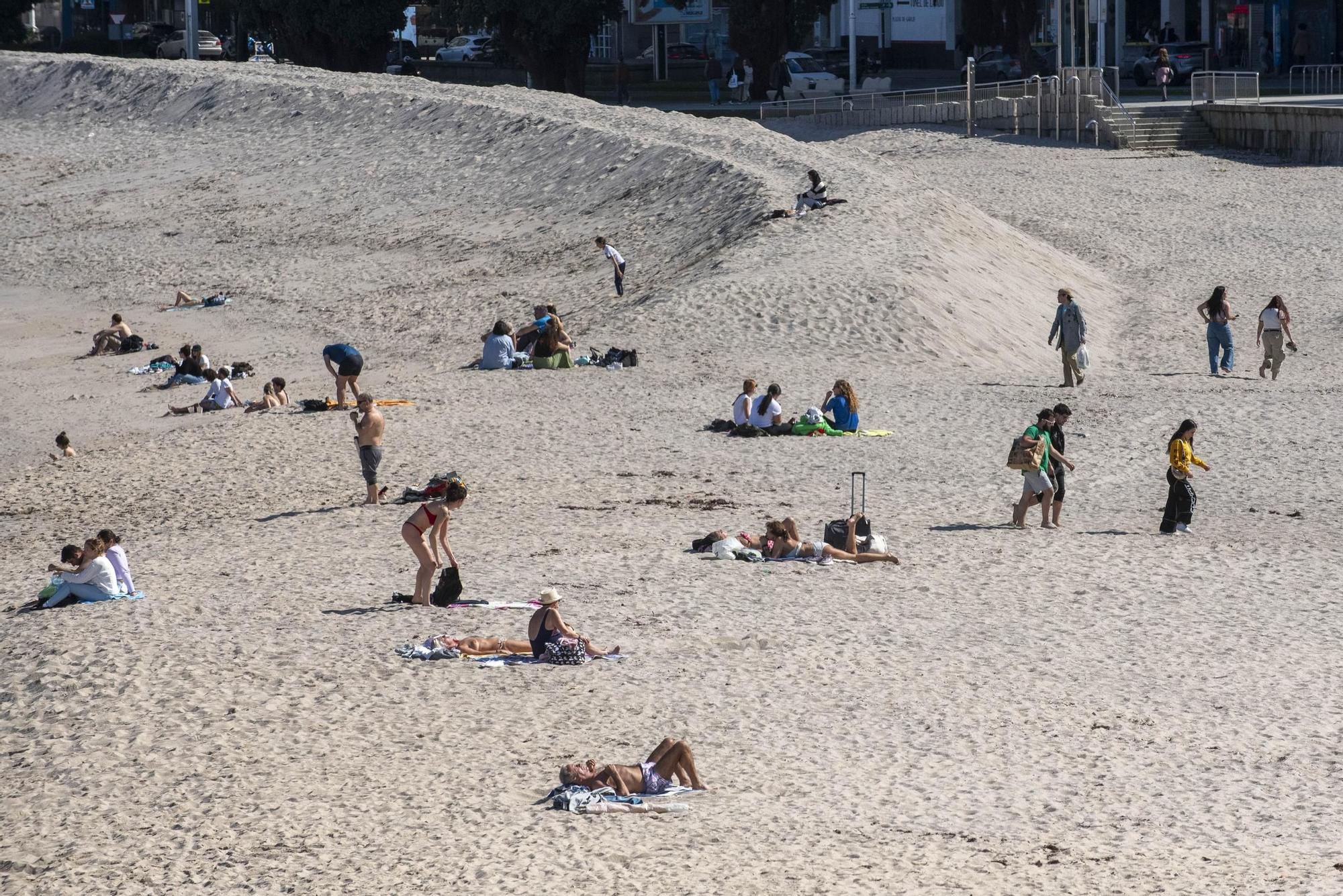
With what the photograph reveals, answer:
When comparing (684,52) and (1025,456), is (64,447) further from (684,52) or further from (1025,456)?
(684,52)

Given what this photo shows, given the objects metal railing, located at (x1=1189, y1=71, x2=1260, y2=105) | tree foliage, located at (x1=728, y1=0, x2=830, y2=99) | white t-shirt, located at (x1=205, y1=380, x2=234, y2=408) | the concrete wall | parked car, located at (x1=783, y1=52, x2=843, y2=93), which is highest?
→ tree foliage, located at (x1=728, y1=0, x2=830, y2=99)

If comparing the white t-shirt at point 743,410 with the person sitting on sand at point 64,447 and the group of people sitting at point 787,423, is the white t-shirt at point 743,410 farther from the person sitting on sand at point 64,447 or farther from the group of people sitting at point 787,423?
the person sitting on sand at point 64,447

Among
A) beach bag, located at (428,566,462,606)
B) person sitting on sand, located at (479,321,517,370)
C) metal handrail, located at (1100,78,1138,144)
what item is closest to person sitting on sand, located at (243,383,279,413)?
person sitting on sand, located at (479,321,517,370)

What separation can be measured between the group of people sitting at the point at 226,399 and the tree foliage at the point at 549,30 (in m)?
29.1

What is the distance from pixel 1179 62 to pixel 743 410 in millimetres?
36307

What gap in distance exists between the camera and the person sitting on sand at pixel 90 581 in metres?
14.2

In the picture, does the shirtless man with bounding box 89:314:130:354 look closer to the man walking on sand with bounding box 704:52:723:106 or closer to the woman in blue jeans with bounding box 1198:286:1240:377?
the woman in blue jeans with bounding box 1198:286:1240:377

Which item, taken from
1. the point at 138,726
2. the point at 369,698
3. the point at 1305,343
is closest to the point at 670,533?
the point at 369,698

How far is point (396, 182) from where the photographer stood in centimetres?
3969

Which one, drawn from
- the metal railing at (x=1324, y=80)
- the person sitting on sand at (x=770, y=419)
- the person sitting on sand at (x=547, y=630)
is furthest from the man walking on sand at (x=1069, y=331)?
the metal railing at (x=1324, y=80)

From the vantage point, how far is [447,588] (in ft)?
46.4

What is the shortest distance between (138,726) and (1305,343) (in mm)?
20775

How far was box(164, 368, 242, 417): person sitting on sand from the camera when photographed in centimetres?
2362

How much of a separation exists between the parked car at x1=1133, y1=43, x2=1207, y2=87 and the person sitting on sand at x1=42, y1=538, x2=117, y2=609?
43748 millimetres
